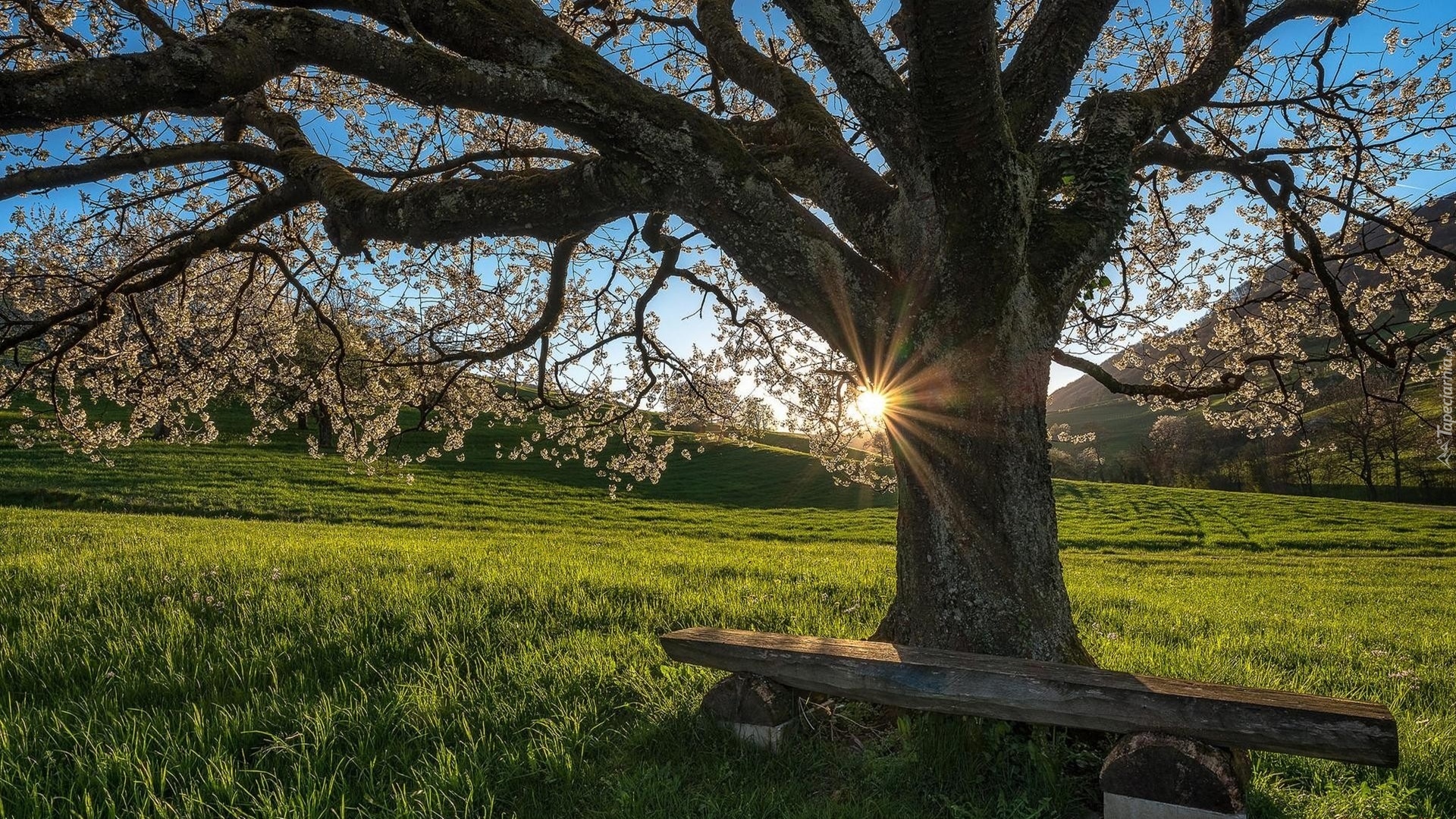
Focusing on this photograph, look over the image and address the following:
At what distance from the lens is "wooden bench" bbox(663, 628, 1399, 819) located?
2590 millimetres

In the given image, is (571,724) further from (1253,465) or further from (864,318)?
(1253,465)

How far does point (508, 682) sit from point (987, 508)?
354 cm

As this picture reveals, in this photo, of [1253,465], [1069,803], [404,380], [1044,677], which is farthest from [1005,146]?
[1253,465]

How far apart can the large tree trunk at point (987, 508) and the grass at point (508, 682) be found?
0.61m

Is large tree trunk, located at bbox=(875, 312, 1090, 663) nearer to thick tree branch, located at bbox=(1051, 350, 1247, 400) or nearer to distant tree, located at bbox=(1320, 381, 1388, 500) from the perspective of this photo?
thick tree branch, located at bbox=(1051, 350, 1247, 400)

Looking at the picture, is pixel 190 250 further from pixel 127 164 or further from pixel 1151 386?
pixel 1151 386

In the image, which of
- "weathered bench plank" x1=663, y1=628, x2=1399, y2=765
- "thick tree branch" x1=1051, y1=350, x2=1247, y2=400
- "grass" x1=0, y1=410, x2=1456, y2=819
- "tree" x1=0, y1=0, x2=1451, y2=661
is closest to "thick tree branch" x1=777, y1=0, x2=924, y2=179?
"tree" x1=0, y1=0, x2=1451, y2=661

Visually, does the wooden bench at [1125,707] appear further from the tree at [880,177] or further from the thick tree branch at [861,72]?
the thick tree branch at [861,72]

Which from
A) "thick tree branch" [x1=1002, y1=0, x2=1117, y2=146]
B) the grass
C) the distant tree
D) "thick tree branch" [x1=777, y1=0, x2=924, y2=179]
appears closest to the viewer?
the grass

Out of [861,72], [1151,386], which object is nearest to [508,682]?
[861,72]

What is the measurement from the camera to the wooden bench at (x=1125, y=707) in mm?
2590

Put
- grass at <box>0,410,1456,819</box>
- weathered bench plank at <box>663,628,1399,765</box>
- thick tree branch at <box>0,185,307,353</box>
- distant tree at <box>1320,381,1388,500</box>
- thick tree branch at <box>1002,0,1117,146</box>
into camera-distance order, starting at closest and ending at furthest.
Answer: weathered bench plank at <box>663,628,1399,765</box> < grass at <box>0,410,1456,819</box> < thick tree branch at <box>1002,0,1117,146</box> < thick tree branch at <box>0,185,307,353</box> < distant tree at <box>1320,381,1388,500</box>

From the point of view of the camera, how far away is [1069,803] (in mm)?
3172

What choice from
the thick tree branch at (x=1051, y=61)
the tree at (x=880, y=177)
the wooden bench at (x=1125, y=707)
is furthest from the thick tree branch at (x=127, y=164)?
the thick tree branch at (x=1051, y=61)
